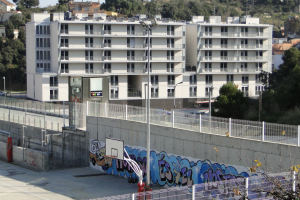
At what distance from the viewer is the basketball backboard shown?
1097 inches

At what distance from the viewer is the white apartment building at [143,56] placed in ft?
251

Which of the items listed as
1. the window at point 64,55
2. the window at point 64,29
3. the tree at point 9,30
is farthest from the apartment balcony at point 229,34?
the tree at point 9,30

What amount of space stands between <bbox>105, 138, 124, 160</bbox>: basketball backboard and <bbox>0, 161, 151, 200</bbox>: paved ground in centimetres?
199

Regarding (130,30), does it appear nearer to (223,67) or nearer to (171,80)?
(171,80)

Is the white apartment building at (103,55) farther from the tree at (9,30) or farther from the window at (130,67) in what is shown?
the tree at (9,30)

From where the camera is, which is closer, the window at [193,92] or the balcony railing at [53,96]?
the balcony railing at [53,96]

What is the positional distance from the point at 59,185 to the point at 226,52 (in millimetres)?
63110

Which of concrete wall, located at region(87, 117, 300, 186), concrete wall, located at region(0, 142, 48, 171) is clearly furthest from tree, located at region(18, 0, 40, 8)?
concrete wall, located at region(87, 117, 300, 186)

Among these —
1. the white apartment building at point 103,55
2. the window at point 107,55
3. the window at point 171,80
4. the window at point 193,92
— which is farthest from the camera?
the window at point 193,92

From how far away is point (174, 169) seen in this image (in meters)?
25.0

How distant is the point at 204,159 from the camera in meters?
23.2

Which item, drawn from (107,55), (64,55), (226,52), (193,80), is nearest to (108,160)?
(64,55)

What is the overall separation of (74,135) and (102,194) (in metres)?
8.96

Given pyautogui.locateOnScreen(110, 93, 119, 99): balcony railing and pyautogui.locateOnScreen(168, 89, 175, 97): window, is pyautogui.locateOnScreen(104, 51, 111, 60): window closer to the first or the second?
pyautogui.locateOnScreen(110, 93, 119, 99): balcony railing
